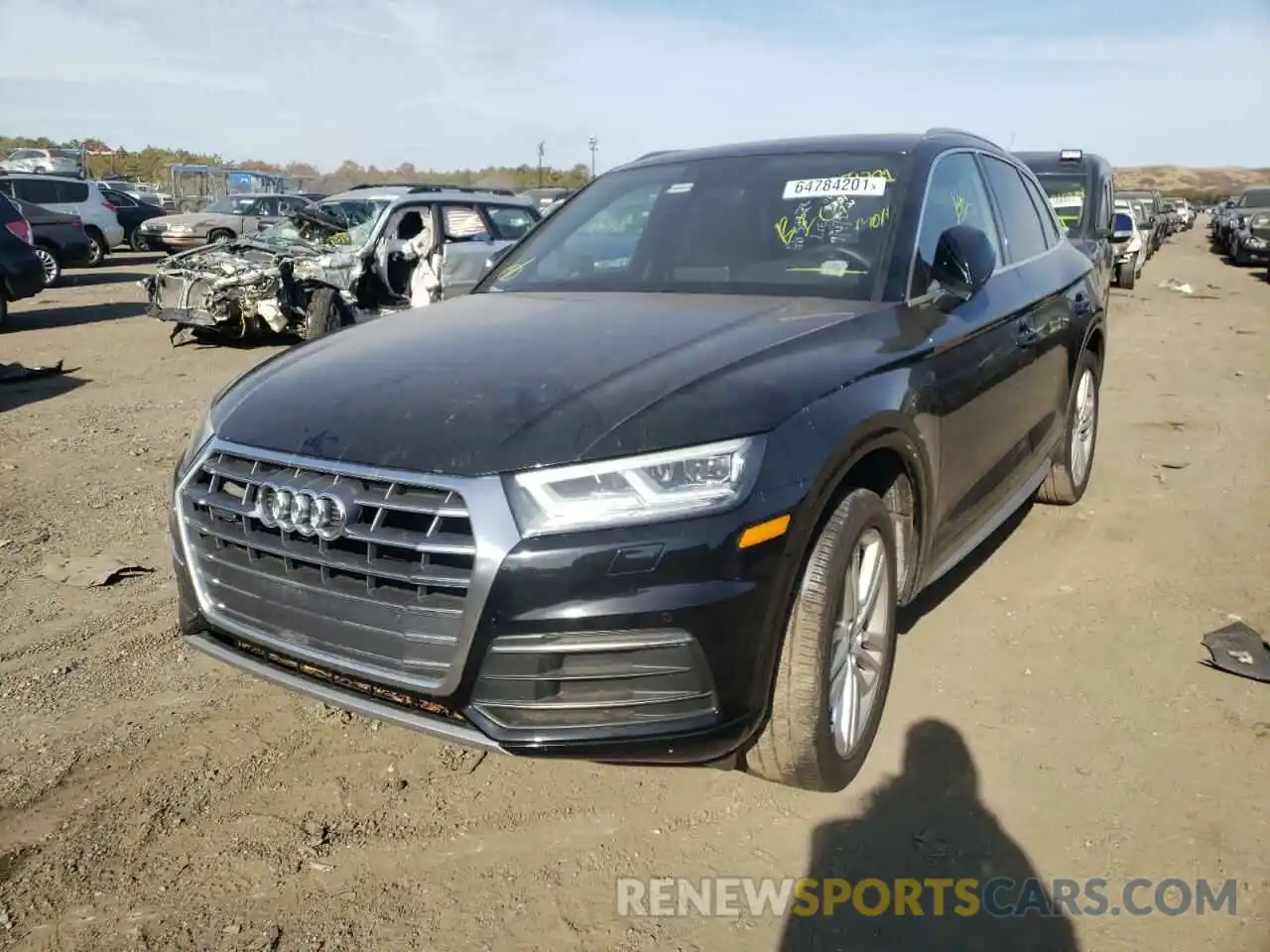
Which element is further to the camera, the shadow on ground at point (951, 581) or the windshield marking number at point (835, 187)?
the shadow on ground at point (951, 581)

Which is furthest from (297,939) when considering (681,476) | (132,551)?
(132,551)

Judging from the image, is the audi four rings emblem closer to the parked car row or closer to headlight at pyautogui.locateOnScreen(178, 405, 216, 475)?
headlight at pyautogui.locateOnScreen(178, 405, 216, 475)

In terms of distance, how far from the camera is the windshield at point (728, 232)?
323 centimetres

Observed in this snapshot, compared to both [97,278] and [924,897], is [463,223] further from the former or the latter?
[97,278]

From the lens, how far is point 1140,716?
3115 millimetres

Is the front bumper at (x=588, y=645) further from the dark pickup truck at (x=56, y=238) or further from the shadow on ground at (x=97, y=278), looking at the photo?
the shadow on ground at (x=97, y=278)

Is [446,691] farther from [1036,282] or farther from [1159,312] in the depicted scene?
[1159,312]

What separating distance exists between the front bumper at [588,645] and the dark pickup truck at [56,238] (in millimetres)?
15781

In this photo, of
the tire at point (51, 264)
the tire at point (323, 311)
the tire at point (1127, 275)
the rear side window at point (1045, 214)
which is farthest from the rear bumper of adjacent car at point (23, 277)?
the tire at point (1127, 275)

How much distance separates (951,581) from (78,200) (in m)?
20.7

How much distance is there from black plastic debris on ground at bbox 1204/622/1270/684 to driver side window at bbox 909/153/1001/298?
5.30 feet

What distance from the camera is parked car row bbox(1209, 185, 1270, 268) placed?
21.1 meters

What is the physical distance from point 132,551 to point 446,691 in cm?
296

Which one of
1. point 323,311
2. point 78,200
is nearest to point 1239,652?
point 323,311
